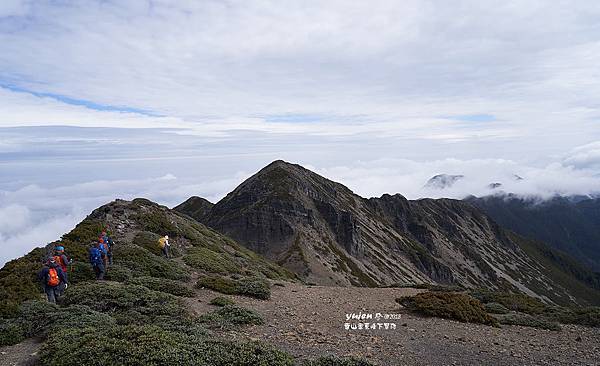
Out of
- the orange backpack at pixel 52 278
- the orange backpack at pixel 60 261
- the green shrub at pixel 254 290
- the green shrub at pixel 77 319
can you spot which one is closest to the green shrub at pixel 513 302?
the green shrub at pixel 254 290

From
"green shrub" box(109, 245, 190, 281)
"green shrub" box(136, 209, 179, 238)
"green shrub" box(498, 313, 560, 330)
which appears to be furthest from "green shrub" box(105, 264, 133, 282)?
"green shrub" box(498, 313, 560, 330)

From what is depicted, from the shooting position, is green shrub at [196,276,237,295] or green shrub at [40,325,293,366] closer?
green shrub at [40,325,293,366]

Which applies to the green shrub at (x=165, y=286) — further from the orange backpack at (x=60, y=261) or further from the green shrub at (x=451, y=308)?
the green shrub at (x=451, y=308)

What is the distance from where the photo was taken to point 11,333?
40.0 ft

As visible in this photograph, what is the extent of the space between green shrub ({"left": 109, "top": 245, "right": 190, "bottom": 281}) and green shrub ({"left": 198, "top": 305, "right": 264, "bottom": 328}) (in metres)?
8.41

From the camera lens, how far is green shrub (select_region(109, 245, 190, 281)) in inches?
909

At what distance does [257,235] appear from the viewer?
273 ft

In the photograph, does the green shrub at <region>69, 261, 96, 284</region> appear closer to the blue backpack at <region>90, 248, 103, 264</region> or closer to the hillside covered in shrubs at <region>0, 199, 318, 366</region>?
the hillside covered in shrubs at <region>0, 199, 318, 366</region>

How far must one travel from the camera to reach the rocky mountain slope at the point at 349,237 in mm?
77812

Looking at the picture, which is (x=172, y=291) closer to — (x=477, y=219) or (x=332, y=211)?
(x=332, y=211)

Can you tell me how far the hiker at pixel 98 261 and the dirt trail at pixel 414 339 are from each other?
5.14 m

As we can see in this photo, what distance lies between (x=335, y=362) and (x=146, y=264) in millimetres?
16679

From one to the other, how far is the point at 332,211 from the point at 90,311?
81.3m

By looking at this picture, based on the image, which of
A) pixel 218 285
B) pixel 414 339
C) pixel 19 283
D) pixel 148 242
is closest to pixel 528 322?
pixel 414 339
